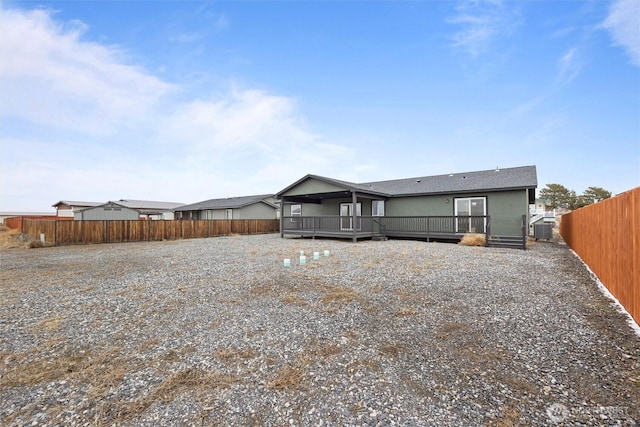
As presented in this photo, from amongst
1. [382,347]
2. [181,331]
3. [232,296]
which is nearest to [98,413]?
[181,331]

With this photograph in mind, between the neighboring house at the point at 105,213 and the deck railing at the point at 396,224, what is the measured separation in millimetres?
19663

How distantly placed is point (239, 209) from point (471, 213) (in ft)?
64.7

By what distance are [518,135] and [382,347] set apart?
19473 millimetres

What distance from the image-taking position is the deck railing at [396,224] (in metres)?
13.1

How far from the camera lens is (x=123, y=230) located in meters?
15.5

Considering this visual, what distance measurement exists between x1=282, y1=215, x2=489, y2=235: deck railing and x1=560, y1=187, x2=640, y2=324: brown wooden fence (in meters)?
6.82

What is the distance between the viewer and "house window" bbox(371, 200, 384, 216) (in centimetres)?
1695

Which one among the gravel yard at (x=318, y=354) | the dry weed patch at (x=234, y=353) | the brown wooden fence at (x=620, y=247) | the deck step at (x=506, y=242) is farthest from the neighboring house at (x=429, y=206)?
the dry weed patch at (x=234, y=353)

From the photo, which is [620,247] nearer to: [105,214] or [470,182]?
[470,182]

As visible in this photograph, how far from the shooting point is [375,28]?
1295 cm

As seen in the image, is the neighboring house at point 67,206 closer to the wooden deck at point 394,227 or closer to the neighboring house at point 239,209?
the neighboring house at point 239,209

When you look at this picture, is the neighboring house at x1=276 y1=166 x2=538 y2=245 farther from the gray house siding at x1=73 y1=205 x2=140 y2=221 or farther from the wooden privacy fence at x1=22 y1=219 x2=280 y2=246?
the gray house siding at x1=73 y1=205 x2=140 y2=221

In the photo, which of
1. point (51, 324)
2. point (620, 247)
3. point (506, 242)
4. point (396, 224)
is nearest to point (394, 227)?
point (396, 224)

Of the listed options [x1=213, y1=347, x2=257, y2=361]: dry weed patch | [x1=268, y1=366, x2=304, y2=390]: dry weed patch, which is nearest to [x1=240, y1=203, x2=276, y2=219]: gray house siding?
[x1=213, y1=347, x2=257, y2=361]: dry weed patch
